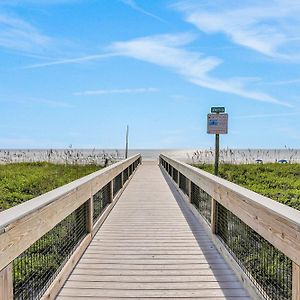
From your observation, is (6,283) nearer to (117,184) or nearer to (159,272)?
(159,272)

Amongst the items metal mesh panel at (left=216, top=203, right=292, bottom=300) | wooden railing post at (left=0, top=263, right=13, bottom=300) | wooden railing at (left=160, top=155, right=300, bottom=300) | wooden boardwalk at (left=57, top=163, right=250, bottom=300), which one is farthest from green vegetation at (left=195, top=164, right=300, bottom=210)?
wooden railing post at (left=0, top=263, right=13, bottom=300)

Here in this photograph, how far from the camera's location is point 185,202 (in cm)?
766

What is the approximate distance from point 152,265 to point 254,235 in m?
2.09

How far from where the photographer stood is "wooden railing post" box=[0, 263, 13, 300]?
6.45 feet

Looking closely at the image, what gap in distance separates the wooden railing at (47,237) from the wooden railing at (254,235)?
1420 millimetres

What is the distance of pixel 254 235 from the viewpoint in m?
5.31

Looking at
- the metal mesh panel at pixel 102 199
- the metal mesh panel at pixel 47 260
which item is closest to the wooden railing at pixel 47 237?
the metal mesh panel at pixel 47 260

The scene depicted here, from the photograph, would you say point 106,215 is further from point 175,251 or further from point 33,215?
point 33,215

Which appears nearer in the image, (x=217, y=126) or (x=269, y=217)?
(x=269, y=217)

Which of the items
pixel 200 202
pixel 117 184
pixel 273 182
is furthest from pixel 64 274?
pixel 273 182

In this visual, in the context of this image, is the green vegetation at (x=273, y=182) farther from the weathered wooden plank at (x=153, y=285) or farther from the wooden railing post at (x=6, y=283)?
the wooden railing post at (x=6, y=283)

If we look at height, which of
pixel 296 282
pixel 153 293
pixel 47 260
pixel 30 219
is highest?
pixel 30 219

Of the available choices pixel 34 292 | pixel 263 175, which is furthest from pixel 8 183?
pixel 34 292

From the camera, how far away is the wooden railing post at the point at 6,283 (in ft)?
6.45
